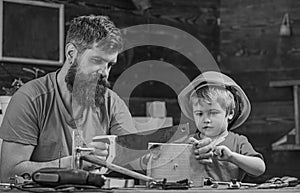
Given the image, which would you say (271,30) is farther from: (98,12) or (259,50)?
(98,12)

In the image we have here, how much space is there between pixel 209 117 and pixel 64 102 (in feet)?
1.87

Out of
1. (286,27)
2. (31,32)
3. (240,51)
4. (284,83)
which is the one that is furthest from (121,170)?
(240,51)

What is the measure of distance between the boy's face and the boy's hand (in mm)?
341

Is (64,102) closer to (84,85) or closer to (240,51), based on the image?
(84,85)

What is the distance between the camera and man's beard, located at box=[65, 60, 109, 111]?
2752 mm

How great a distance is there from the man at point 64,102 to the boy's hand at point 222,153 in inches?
20.9

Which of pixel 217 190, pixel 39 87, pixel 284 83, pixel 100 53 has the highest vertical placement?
pixel 284 83

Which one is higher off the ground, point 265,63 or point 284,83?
point 265,63

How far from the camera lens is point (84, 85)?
2.78 metres

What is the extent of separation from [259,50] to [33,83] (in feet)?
8.33

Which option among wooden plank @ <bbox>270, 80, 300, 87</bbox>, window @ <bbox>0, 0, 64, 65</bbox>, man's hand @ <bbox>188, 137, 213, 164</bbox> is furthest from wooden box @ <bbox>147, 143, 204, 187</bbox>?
wooden plank @ <bbox>270, 80, 300, 87</bbox>

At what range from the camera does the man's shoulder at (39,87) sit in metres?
2.73

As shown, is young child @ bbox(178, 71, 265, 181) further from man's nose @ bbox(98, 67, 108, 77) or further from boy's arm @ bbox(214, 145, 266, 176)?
man's nose @ bbox(98, 67, 108, 77)

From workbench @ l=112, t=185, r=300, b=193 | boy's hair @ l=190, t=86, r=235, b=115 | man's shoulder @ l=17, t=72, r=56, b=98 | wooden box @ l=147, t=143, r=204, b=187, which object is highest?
man's shoulder @ l=17, t=72, r=56, b=98
